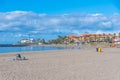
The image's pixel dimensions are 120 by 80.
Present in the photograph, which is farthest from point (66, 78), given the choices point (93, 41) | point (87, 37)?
point (87, 37)

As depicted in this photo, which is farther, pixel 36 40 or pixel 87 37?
pixel 36 40

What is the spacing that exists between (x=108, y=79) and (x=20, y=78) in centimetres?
348

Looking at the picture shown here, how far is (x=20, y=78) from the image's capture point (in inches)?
404

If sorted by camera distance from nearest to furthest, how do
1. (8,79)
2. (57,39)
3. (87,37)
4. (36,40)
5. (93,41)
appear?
(8,79) → (93,41) → (87,37) → (57,39) → (36,40)

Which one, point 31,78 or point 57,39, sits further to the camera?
point 57,39

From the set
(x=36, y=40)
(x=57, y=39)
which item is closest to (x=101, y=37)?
(x=57, y=39)

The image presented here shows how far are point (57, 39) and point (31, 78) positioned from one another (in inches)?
5505

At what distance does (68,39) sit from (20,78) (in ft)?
431

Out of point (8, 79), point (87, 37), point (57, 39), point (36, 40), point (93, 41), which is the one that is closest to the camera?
point (8, 79)

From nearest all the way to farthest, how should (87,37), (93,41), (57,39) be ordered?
(93,41), (87,37), (57,39)

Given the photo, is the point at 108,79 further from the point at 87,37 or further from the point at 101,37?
the point at 87,37

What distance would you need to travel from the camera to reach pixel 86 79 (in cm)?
998

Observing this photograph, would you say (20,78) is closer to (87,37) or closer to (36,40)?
(87,37)

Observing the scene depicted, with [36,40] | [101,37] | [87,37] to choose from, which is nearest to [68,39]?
[87,37]
